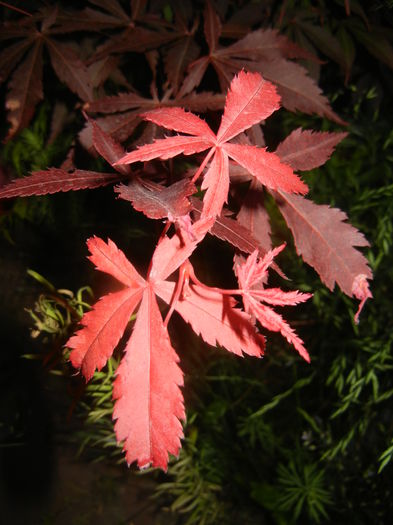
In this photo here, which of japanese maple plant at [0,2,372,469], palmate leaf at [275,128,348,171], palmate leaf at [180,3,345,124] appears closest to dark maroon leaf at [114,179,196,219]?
japanese maple plant at [0,2,372,469]

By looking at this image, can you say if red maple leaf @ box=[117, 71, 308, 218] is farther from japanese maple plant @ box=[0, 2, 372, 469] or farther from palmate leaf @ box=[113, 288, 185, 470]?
palmate leaf @ box=[113, 288, 185, 470]

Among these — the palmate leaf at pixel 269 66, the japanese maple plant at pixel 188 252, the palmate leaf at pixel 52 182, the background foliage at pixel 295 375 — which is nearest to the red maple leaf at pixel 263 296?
the japanese maple plant at pixel 188 252

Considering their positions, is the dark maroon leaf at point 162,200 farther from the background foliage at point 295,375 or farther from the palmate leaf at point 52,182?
the background foliage at point 295,375

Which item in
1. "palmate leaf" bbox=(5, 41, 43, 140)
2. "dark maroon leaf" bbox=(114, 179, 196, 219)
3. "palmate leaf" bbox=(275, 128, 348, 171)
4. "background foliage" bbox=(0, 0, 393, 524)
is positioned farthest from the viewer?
"background foliage" bbox=(0, 0, 393, 524)

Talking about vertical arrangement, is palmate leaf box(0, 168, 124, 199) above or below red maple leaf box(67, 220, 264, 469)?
above

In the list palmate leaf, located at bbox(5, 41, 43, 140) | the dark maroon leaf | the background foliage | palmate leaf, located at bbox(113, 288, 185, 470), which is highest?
the dark maroon leaf

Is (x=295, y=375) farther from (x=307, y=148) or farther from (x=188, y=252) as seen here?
(x=188, y=252)

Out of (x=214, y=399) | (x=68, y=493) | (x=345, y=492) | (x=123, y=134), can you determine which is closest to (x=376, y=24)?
(x=123, y=134)
